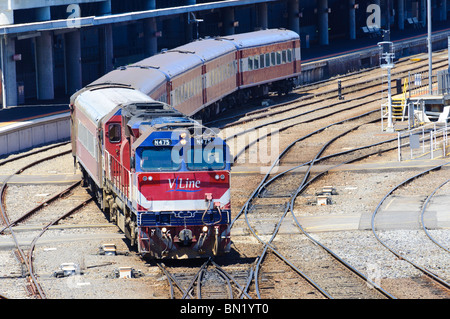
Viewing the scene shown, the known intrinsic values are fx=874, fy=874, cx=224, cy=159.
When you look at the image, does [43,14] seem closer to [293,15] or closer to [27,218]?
[27,218]

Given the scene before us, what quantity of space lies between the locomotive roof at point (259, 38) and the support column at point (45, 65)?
10.7m

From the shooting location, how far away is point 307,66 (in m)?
58.7

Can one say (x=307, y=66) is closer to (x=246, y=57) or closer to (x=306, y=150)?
(x=246, y=57)

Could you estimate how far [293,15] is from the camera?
75.6 meters

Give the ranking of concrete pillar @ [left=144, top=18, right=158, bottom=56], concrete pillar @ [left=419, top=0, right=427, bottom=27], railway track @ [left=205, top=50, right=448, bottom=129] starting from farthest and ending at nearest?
concrete pillar @ [left=419, top=0, right=427, bottom=27] < concrete pillar @ [left=144, top=18, right=158, bottom=56] < railway track @ [left=205, top=50, right=448, bottom=129]

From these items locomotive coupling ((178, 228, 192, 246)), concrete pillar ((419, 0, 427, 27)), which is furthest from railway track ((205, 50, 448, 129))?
concrete pillar ((419, 0, 427, 27))

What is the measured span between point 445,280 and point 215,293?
193 inches

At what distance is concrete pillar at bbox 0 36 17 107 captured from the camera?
47.4 meters

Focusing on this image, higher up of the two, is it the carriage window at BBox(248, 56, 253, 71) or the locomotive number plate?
the locomotive number plate

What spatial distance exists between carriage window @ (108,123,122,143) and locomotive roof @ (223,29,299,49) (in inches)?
1060

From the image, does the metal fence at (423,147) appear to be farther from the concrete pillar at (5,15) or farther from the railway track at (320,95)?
the concrete pillar at (5,15)

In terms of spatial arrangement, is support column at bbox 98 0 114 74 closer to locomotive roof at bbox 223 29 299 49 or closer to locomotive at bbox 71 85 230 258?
locomotive roof at bbox 223 29 299 49

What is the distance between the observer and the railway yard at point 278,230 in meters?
18.2
